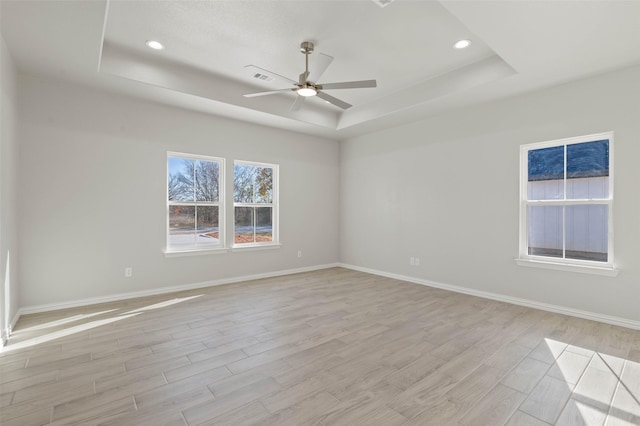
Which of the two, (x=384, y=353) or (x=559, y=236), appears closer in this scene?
(x=384, y=353)

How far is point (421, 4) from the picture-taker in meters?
2.76

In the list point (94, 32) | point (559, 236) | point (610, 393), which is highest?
point (94, 32)

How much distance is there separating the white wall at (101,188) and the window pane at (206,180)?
0.23m

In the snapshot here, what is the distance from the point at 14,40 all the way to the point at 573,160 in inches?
243

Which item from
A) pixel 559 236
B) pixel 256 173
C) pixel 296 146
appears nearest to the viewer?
pixel 559 236

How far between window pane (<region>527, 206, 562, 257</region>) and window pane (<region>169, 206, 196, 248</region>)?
4.94 metres

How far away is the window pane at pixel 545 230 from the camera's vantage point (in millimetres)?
3963

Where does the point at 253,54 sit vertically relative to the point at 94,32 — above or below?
above

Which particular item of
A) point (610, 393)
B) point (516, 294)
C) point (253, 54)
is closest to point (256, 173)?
point (253, 54)

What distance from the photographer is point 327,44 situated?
3396 millimetres

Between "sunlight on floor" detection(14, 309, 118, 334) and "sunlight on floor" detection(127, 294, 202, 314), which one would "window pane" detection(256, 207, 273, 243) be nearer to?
"sunlight on floor" detection(127, 294, 202, 314)

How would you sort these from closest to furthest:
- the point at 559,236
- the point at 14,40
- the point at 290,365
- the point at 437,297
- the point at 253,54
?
the point at 290,365 → the point at 14,40 → the point at 253,54 → the point at 559,236 → the point at 437,297

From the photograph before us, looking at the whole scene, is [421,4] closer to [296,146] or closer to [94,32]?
[94,32]

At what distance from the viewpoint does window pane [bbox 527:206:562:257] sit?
3963 millimetres
